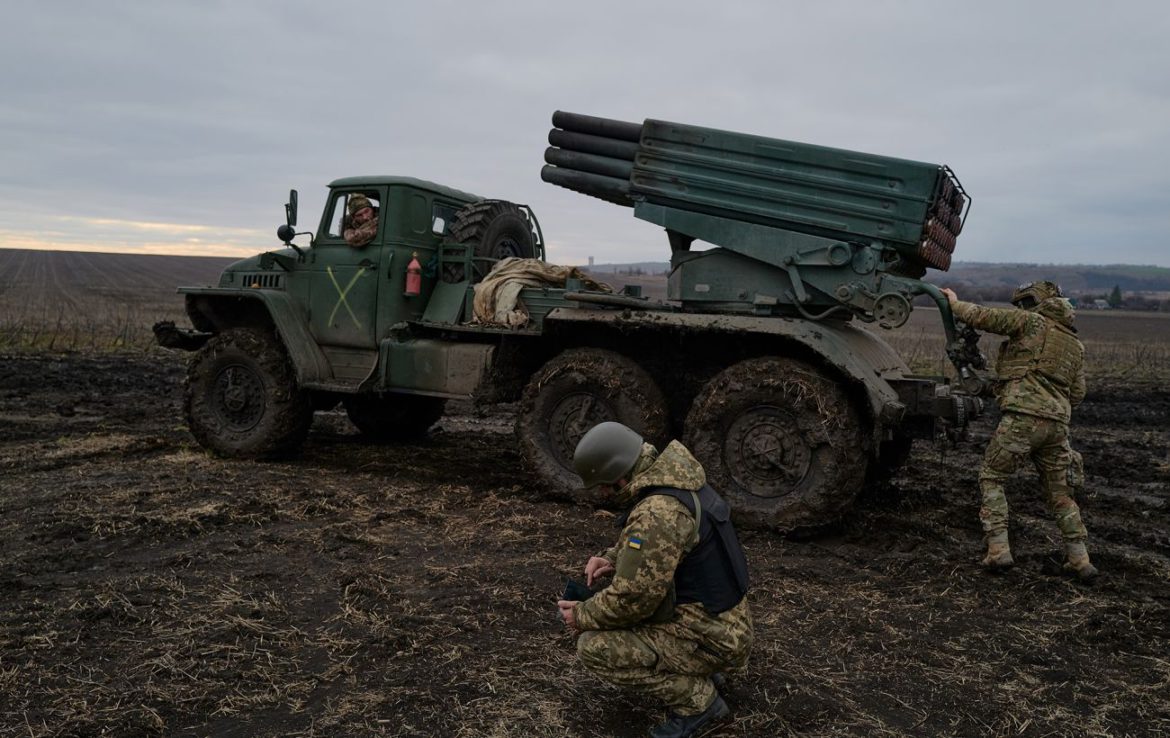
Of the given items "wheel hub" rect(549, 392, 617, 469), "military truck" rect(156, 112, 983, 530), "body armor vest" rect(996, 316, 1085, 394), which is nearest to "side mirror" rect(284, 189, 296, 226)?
"military truck" rect(156, 112, 983, 530)

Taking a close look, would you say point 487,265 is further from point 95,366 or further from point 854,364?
point 95,366

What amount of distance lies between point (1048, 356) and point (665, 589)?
12.7ft

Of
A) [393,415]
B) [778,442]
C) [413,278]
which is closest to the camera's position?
[778,442]

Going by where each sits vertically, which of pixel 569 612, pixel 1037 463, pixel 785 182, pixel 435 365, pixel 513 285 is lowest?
pixel 569 612

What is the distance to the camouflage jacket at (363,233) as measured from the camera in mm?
8445

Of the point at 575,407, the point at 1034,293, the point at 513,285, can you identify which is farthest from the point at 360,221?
the point at 1034,293

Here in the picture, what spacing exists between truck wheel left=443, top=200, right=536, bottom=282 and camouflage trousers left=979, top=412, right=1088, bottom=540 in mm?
4622

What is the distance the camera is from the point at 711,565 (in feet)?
11.5

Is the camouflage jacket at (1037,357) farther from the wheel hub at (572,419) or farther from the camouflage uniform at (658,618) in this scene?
the camouflage uniform at (658,618)

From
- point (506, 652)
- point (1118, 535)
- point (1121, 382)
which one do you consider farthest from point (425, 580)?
point (1121, 382)

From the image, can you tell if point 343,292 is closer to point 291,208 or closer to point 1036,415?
point 291,208

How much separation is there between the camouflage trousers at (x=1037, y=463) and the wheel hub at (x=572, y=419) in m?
2.76

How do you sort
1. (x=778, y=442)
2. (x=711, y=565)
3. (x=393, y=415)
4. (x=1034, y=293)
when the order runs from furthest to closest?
(x=393, y=415) < (x=778, y=442) < (x=1034, y=293) < (x=711, y=565)

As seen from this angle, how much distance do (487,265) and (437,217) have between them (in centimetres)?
71
